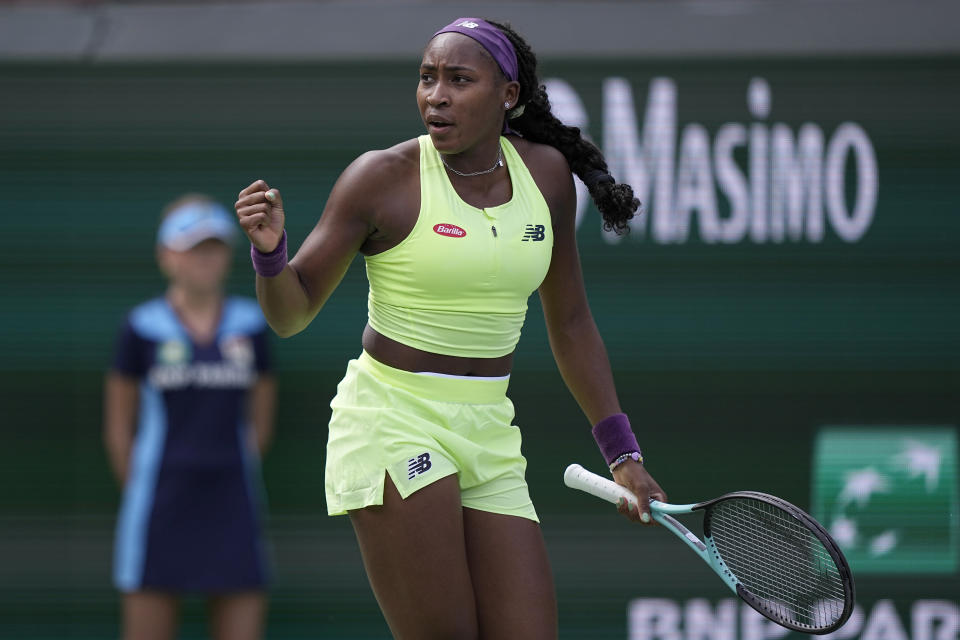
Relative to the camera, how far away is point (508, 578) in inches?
121

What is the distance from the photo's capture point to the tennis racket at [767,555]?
119 inches

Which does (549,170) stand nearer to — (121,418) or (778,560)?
(778,560)

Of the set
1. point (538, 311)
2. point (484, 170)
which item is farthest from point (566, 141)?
point (538, 311)

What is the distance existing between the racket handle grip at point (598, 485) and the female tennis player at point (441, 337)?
4 cm

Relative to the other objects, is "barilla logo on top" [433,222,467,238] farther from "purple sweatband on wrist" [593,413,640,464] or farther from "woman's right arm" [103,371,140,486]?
"woman's right arm" [103,371,140,486]

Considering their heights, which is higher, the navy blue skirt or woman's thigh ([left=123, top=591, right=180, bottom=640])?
the navy blue skirt

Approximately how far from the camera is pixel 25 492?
17.1 feet

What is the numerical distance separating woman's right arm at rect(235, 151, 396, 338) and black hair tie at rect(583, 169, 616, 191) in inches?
22.8

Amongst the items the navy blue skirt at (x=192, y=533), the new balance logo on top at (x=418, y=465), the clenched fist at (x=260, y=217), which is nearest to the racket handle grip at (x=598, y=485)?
the new balance logo on top at (x=418, y=465)

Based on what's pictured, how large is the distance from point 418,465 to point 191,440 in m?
2.10

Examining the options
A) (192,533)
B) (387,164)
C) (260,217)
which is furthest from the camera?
(192,533)

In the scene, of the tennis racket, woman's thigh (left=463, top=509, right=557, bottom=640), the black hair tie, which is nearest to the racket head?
the tennis racket

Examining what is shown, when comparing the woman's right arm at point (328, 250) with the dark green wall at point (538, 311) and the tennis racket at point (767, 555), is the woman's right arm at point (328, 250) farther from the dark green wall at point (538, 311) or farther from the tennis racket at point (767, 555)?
the dark green wall at point (538, 311)

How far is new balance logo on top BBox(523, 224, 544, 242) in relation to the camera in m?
3.16
